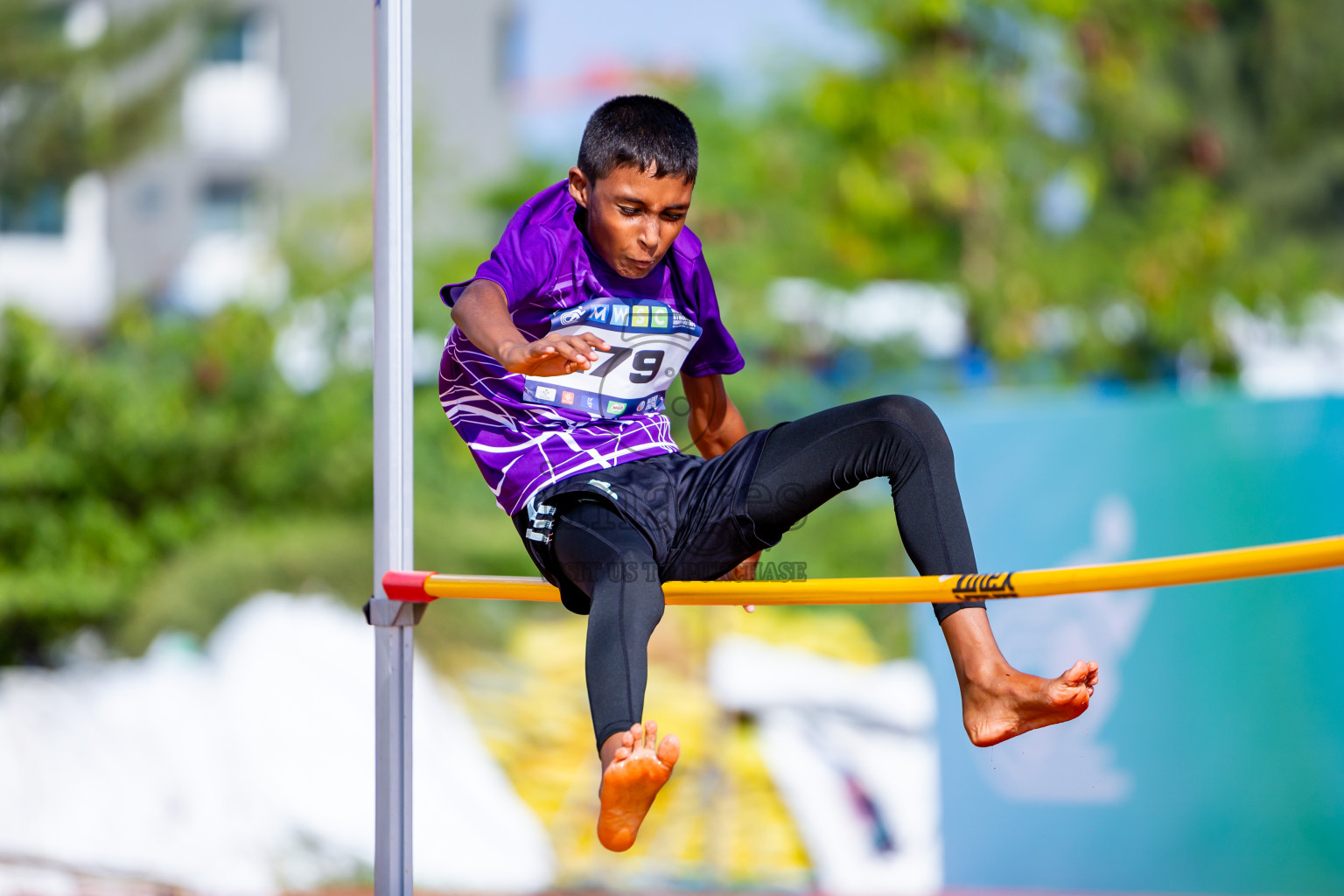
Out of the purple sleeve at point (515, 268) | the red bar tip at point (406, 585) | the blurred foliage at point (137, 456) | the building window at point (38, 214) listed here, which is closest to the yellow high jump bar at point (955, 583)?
the red bar tip at point (406, 585)

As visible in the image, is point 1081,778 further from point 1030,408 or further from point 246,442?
point 246,442

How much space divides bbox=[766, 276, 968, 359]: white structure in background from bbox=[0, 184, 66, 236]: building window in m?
4.98

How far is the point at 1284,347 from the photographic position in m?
8.87

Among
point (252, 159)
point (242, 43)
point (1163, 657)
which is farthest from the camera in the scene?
point (252, 159)

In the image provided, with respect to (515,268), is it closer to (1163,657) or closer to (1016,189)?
(1163,657)

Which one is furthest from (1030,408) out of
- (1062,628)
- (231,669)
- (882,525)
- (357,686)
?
(231,669)

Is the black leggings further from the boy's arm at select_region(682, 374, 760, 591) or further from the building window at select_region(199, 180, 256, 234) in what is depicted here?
the building window at select_region(199, 180, 256, 234)

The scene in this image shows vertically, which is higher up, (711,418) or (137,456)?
(137,456)

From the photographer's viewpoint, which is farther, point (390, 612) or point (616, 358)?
point (390, 612)

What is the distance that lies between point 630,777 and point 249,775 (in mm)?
4690

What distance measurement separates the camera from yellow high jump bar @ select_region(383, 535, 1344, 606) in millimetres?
1503

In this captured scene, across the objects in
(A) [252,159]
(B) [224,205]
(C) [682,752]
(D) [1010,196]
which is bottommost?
(C) [682,752]

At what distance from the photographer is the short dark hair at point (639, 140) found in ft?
6.36

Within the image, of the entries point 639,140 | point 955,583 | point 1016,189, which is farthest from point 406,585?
point 1016,189
